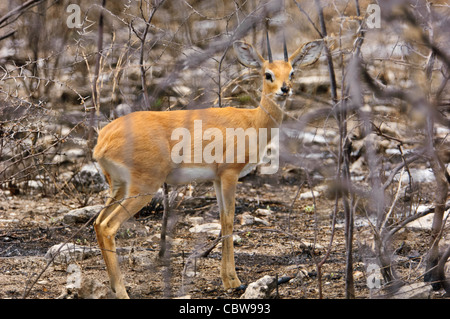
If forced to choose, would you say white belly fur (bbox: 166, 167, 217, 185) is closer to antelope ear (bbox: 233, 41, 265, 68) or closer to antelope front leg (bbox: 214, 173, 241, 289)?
antelope front leg (bbox: 214, 173, 241, 289)

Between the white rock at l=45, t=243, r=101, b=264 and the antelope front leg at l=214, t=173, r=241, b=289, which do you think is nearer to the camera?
the antelope front leg at l=214, t=173, r=241, b=289

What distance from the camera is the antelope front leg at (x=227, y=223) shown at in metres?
5.28

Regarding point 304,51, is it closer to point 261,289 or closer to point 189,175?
point 189,175

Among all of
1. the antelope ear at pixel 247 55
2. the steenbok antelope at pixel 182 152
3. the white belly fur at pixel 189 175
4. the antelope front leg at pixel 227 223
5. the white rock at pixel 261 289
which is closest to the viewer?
the white rock at pixel 261 289

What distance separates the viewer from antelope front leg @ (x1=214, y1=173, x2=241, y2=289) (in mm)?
5281

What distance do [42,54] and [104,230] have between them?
245 inches

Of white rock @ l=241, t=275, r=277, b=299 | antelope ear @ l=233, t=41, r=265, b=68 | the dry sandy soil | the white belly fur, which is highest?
antelope ear @ l=233, t=41, r=265, b=68

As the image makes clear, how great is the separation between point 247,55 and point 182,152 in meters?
1.19

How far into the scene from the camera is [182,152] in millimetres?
5395

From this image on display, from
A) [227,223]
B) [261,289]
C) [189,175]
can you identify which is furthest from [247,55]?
[261,289]

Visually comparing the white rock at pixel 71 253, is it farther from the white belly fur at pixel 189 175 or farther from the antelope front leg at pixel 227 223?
the antelope front leg at pixel 227 223

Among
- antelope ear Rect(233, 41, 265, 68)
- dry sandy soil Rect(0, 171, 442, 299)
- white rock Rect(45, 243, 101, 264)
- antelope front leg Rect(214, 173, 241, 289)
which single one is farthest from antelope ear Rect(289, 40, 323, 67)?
white rock Rect(45, 243, 101, 264)

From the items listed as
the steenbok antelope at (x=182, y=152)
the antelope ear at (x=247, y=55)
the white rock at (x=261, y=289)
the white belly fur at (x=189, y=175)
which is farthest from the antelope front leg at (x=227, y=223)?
the antelope ear at (x=247, y=55)

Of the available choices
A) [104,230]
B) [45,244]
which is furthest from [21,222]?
[104,230]
